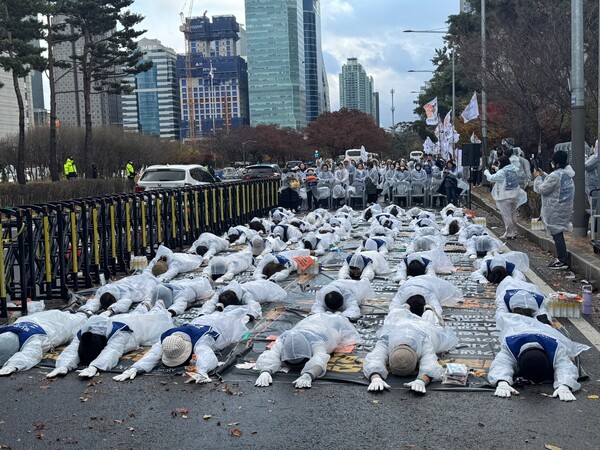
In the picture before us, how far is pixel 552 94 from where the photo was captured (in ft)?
79.7

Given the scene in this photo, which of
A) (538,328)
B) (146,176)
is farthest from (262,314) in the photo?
(146,176)

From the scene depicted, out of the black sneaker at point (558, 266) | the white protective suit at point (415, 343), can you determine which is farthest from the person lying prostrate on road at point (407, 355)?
the black sneaker at point (558, 266)

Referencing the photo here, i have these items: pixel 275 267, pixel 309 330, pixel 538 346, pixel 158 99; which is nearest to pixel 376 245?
pixel 275 267

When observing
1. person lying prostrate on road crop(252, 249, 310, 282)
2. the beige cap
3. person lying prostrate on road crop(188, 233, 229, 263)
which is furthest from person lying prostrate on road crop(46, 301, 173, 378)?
person lying prostrate on road crop(188, 233, 229, 263)

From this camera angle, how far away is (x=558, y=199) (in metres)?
12.8

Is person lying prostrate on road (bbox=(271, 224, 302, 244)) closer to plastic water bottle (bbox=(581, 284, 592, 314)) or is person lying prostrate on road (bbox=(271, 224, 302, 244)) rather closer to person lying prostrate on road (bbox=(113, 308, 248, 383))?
plastic water bottle (bbox=(581, 284, 592, 314))

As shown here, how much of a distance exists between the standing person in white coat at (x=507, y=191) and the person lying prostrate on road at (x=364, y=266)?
5304 mm

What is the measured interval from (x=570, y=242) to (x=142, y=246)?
799cm

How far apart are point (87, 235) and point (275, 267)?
117 inches

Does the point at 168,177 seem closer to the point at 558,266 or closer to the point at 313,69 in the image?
the point at 558,266

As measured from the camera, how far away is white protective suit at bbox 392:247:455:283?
11.8 metres

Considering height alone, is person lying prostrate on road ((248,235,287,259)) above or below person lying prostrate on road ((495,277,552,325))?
below

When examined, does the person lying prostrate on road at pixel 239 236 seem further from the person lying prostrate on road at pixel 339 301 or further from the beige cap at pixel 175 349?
A: the beige cap at pixel 175 349

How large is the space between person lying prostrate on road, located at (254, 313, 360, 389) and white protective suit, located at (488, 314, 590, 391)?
1525 millimetres
